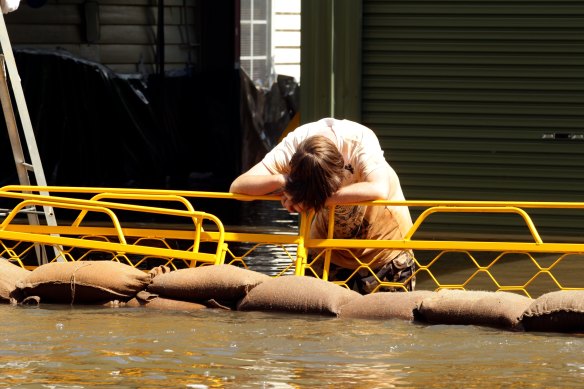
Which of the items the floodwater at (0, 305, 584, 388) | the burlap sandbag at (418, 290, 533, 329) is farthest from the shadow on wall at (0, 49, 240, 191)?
the burlap sandbag at (418, 290, 533, 329)

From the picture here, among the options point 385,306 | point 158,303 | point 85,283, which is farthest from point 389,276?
point 85,283

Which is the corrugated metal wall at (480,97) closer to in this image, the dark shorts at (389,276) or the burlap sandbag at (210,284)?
the dark shorts at (389,276)

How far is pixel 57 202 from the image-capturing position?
296 inches

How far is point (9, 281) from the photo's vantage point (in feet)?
24.1

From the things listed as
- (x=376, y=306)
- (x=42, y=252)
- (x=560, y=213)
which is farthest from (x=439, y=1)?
(x=376, y=306)

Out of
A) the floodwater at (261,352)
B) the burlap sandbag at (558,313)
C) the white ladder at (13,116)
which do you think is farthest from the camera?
the white ladder at (13,116)

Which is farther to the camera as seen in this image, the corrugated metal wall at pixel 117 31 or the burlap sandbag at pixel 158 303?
the corrugated metal wall at pixel 117 31

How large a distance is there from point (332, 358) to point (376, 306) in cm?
83

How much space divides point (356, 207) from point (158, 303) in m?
1.19

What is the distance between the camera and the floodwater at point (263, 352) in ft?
18.4

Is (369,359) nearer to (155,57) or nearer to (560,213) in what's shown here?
(560,213)

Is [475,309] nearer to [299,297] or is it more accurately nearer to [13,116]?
[299,297]

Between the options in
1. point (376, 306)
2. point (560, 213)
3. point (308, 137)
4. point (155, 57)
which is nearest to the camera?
point (376, 306)

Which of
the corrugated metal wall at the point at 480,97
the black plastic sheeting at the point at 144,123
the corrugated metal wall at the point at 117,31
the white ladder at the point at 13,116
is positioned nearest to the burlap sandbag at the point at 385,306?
the white ladder at the point at 13,116
